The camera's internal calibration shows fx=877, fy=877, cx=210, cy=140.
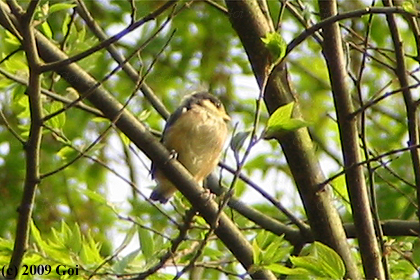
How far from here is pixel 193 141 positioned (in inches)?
172

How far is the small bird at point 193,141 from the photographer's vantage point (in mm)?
4281

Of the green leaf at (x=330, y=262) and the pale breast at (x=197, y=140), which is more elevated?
the pale breast at (x=197, y=140)

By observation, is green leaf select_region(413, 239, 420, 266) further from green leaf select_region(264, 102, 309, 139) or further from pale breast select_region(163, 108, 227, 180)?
pale breast select_region(163, 108, 227, 180)

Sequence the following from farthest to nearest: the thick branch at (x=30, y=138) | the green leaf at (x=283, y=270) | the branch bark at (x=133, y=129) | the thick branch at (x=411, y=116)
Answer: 1. the thick branch at (x=411, y=116)
2. the branch bark at (x=133, y=129)
3. the green leaf at (x=283, y=270)
4. the thick branch at (x=30, y=138)

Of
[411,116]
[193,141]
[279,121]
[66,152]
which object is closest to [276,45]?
[279,121]

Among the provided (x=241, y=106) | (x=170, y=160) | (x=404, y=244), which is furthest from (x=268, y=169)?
(x=170, y=160)

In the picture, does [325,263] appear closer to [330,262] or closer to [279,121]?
[330,262]

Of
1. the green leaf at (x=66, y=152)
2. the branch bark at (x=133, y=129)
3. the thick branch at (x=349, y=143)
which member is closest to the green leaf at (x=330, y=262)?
the branch bark at (x=133, y=129)

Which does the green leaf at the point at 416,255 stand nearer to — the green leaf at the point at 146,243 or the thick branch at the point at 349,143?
the thick branch at the point at 349,143

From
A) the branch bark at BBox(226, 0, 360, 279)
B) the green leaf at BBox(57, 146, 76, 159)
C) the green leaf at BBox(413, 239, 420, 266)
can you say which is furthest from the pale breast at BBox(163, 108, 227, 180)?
the green leaf at BBox(413, 239, 420, 266)

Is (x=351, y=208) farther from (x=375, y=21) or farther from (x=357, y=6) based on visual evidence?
(x=357, y=6)

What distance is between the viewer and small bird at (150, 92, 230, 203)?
428 centimetres

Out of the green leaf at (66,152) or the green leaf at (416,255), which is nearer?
the green leaf at (416,255)

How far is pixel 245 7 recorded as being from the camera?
3582mm
